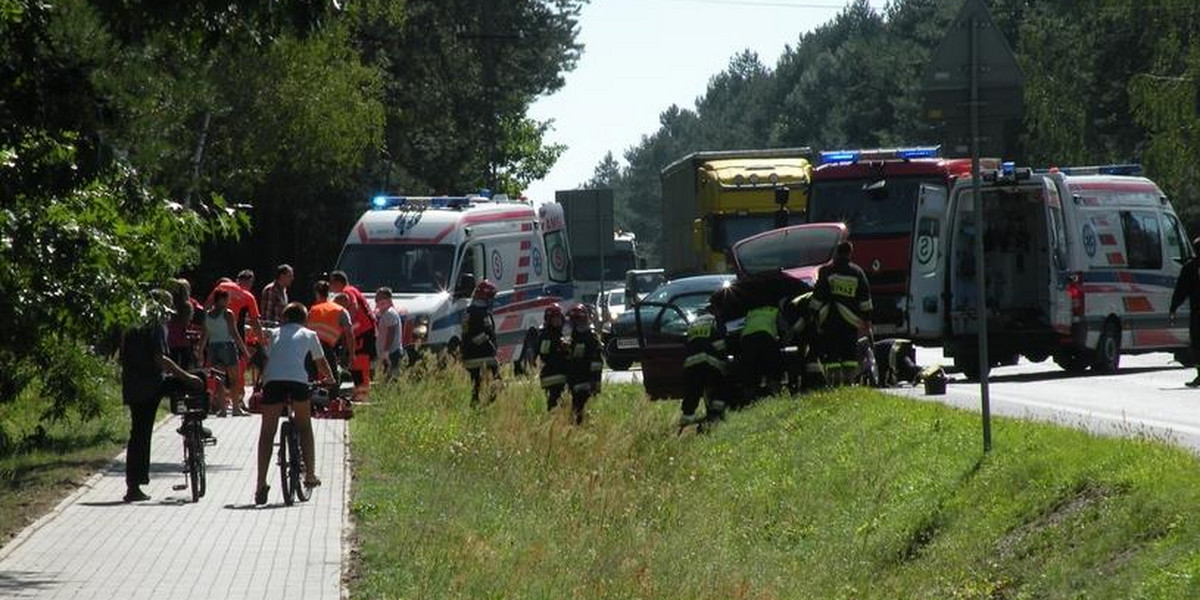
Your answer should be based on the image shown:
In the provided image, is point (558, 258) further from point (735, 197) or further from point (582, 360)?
point (582, 360)

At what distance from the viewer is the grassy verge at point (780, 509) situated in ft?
42.8

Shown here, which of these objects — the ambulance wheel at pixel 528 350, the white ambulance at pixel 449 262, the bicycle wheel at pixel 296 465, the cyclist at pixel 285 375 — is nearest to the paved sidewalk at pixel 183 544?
the bicycle wheel at pixel 296 465

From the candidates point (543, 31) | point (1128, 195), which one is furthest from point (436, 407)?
point (543, 31)

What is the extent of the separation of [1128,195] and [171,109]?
463 inches

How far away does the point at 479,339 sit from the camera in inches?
1091

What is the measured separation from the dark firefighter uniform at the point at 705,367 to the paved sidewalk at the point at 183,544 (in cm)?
424

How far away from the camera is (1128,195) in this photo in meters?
29.7

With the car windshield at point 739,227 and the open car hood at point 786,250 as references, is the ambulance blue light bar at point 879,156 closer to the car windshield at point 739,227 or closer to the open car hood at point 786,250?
the car windshield at point 739,227

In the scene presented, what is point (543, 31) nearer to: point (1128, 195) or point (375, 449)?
point (1128, 195)

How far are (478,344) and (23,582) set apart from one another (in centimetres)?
1419

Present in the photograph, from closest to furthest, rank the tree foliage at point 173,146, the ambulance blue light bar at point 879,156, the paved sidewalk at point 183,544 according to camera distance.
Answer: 1. the paved sidewalk at point 183,544
2. the tree foliage at point 173,146
3. the ambulance blue light bar at point 879,156

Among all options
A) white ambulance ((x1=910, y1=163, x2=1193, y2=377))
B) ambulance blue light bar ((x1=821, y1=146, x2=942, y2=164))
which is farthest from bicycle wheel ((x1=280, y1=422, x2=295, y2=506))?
ambulance blue light bar ((x1=821, y1=146, x2=942, y2=164))

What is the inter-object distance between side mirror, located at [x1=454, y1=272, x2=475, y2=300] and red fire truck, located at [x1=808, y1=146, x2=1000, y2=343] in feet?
16.7

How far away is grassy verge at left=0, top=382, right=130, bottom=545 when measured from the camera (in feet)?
61.0
